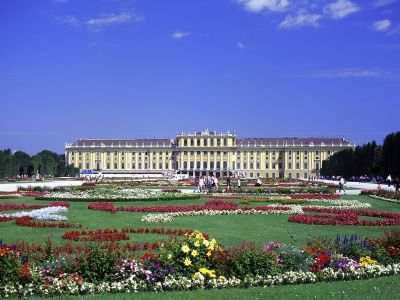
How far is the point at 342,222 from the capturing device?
13.8 metres

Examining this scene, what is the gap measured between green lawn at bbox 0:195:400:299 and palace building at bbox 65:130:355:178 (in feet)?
295

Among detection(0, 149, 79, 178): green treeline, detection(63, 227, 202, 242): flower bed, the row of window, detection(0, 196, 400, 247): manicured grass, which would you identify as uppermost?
the row of window

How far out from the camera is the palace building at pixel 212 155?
109 m

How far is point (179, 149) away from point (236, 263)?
339ft

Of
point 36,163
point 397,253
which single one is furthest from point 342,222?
point 36,163

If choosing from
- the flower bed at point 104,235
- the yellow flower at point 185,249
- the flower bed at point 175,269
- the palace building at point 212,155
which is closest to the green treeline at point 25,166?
the palace building at point 212,155

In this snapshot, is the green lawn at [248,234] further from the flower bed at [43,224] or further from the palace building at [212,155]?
the palace building at [212,155]

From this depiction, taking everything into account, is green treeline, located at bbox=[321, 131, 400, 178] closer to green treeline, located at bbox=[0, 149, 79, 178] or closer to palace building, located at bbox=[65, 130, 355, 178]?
palace building, located at bbox=[65, 130, 355, 178]

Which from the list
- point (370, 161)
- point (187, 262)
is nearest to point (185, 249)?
point (187, 262)

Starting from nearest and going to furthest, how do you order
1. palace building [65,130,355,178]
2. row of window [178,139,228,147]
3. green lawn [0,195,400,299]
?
green lawn [0,195,400,299], palace building [65,130,355,178], row of window [178,139,228,147]

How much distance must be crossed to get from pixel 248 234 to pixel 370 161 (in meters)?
51.4

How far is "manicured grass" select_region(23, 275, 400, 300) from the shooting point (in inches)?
245

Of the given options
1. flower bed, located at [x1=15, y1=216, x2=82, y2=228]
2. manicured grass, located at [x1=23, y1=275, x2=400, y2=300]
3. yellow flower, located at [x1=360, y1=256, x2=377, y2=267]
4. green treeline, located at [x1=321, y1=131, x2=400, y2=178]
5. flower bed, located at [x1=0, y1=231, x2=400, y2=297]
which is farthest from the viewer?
green treeline, located at [x1=321, y1=131, x2=400, y2=178]

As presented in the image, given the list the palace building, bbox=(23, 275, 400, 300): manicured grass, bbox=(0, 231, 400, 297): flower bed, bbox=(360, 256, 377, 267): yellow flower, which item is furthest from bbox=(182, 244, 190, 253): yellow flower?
the palace building
